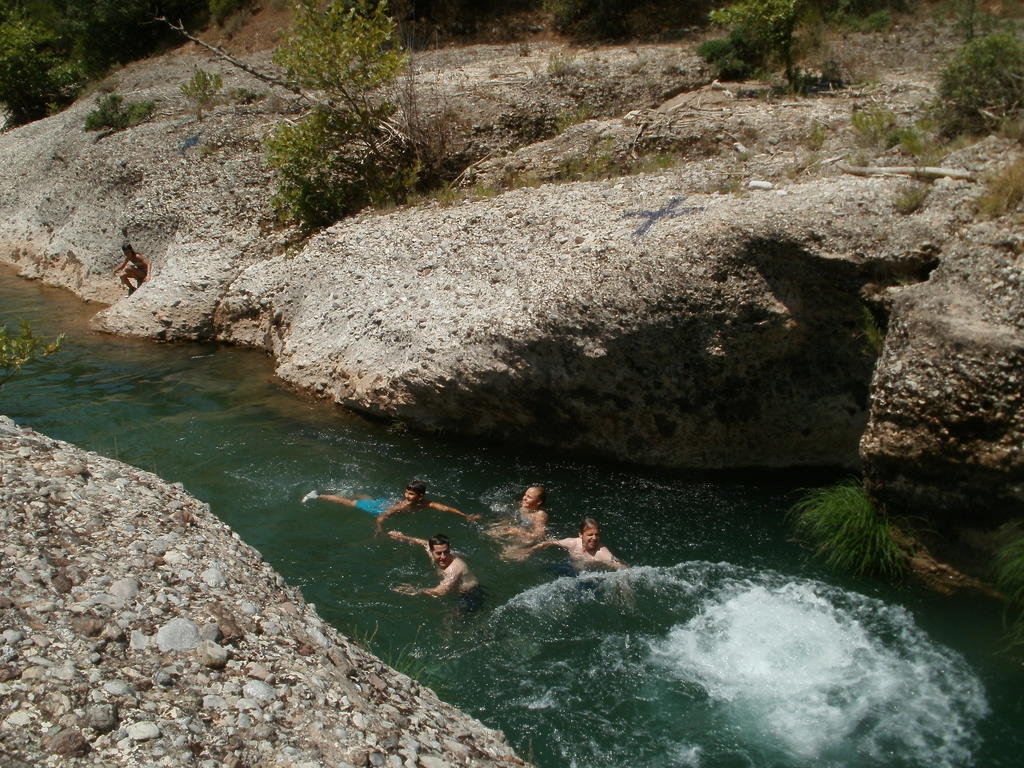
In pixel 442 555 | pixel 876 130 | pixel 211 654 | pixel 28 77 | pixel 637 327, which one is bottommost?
pixel 442 555

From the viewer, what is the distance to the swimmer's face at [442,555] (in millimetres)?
8828

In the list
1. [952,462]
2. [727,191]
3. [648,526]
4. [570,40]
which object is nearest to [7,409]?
[648,526]

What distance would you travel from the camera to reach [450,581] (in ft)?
28.6

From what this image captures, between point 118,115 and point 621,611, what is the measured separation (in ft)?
62.6

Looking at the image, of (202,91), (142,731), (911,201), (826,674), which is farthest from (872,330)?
(202,91)

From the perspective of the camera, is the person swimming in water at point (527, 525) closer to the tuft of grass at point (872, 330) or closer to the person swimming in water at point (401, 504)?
the person swimming in water at point (401, 504)

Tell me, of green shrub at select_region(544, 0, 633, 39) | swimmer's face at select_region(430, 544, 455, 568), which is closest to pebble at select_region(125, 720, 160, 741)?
swimmer's face at select_region(430, 544, 455, 568)

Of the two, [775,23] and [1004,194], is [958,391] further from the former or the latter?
[775,23]

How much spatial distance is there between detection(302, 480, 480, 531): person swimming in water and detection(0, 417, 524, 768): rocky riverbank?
340 centimetres

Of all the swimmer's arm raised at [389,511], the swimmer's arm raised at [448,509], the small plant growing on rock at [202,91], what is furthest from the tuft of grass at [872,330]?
the small plant growing on rock at [202,91]

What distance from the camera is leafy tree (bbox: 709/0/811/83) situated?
16.0 metres

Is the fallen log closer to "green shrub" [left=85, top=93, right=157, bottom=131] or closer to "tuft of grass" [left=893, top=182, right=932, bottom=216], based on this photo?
"tuft of grass" [left=893, top=182, right=932, bottom=216]

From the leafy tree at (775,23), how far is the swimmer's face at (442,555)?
11334 millimetres

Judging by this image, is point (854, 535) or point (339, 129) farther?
point (339, 129)
